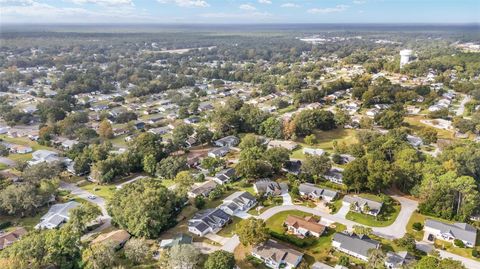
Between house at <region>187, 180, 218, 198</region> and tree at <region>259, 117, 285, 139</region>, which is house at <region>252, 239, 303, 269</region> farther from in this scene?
tree at <region>259, 117, 285, 139</region>

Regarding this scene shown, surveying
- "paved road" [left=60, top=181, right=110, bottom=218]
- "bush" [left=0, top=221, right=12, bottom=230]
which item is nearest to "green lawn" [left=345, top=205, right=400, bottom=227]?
"paved road" [left=60, top=181, right=110, bottom=218]

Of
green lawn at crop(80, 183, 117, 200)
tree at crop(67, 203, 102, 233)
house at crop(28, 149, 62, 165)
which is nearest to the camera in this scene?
tree at crop(67, 203, 102, 233)

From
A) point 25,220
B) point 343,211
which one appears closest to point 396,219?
point 343,211

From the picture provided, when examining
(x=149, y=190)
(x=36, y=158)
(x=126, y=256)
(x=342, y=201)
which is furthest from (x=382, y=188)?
(x=36, y=158)

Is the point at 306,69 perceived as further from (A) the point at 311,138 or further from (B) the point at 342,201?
(B) the point at 342,201

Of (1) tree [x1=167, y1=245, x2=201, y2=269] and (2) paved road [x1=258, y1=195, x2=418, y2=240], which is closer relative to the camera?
(1) tree [x1=167, y1=245, x2=201, y2=269]

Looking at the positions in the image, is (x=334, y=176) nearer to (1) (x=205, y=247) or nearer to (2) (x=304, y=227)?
(2) (x=304, y=227)

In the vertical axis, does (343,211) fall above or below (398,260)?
below
